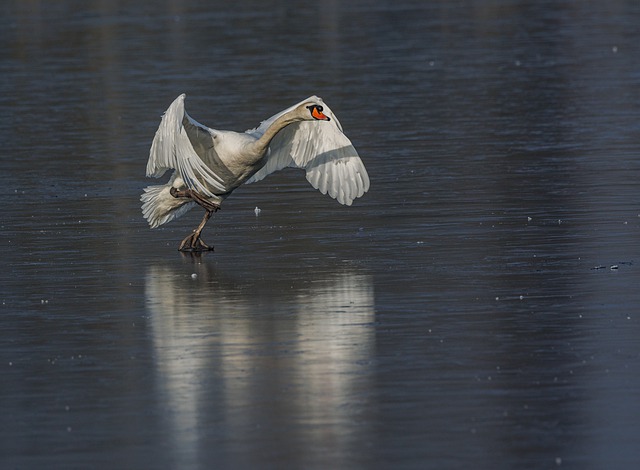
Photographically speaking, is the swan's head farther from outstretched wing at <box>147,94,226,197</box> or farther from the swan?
outstretched wing at <box>147,94,226,197</box>

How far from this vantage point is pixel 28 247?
563 inches

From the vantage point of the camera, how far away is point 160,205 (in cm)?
1466

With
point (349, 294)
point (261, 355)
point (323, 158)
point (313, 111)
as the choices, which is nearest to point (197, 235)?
point (313, 111)

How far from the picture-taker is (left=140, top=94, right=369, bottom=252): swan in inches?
543

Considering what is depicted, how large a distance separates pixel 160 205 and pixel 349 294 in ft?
10.6

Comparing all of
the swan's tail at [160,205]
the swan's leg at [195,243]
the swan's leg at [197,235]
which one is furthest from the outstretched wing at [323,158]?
the swan's leg at [195,243]

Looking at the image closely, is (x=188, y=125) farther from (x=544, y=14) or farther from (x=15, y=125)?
(x=544, y=14)

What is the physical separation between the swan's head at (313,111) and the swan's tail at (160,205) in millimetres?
1317

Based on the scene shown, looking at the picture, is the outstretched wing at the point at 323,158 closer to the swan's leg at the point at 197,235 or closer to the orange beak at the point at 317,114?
the orange beak at the point at 317,114

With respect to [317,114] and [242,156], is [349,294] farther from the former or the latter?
[317,114]

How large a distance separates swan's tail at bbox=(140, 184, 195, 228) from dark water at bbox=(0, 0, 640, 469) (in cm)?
23

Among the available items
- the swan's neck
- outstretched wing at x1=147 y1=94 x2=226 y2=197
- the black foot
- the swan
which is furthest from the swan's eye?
the black foot

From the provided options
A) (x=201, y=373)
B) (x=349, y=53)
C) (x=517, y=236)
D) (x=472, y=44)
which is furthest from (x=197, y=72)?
(x=201, y=373)

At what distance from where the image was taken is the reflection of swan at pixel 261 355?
8.58 m
